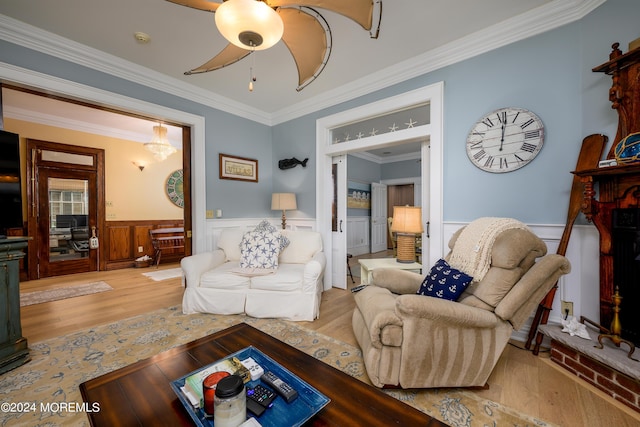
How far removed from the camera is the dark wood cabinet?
181 cm

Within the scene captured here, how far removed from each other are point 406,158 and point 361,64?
4319 millimetres

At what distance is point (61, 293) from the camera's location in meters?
3.46

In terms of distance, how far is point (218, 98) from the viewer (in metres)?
3.59

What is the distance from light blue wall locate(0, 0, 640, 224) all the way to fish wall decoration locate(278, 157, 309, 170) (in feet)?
4.01

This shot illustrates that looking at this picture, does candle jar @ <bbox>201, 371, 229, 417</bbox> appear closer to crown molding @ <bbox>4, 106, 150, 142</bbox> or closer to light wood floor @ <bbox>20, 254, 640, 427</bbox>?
light wood floor @ <bbox>20, 254, 640, 427</bbox>

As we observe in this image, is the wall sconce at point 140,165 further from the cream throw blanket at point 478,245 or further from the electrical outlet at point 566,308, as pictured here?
the electrical outlet at point 566,308

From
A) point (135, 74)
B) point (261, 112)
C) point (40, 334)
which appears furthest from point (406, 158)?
point (40, 334)

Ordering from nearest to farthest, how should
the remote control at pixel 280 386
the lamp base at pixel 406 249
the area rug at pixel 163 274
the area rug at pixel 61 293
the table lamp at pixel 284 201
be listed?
the remote control at pixel 280 386 → the lamp base at pixel 406 249 → the area rug at pixel 61 293 → the table lamp at pixel 284 201 → the area rug at pixel 163 274

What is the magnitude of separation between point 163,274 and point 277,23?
4669 millimetres

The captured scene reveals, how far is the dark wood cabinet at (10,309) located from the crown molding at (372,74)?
186 centimetres

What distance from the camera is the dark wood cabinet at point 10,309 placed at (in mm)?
1808

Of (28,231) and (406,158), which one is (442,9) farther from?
(28,231)

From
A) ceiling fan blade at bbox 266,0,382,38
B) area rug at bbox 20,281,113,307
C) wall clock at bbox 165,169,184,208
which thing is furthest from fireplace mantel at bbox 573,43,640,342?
wall clock at bbox 165,169,184,208

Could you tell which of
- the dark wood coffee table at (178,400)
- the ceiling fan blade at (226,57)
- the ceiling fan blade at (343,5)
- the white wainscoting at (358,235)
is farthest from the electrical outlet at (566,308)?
the white wainscoting at (358,235)
